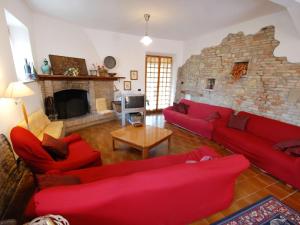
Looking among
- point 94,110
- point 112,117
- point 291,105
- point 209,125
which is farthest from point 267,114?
point 94,110

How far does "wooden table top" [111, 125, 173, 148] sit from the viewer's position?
2.84 metres

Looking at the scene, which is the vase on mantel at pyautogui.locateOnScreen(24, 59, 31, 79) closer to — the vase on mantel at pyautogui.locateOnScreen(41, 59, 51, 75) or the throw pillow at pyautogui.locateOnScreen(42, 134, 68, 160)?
the vase on mantel at pyautogui.locateOnScreen(41, 59, 51, 75)

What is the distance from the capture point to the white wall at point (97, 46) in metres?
3.97

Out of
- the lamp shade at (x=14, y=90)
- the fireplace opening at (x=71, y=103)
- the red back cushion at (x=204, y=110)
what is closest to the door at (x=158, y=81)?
the red back cushion at (x=204, y=110)

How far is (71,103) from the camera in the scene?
15.1ft

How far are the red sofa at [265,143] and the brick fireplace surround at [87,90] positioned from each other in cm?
342

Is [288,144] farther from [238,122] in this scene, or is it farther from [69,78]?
[69,78]

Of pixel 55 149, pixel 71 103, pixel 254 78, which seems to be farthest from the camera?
pixel 71 103

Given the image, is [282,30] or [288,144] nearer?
[288,144]

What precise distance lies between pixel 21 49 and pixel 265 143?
5264mm

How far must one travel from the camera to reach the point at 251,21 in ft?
12.5

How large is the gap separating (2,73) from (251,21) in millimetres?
4969

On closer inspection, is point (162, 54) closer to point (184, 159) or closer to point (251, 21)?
point (251, 21)

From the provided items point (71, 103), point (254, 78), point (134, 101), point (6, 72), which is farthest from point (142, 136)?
point (254, 78)
